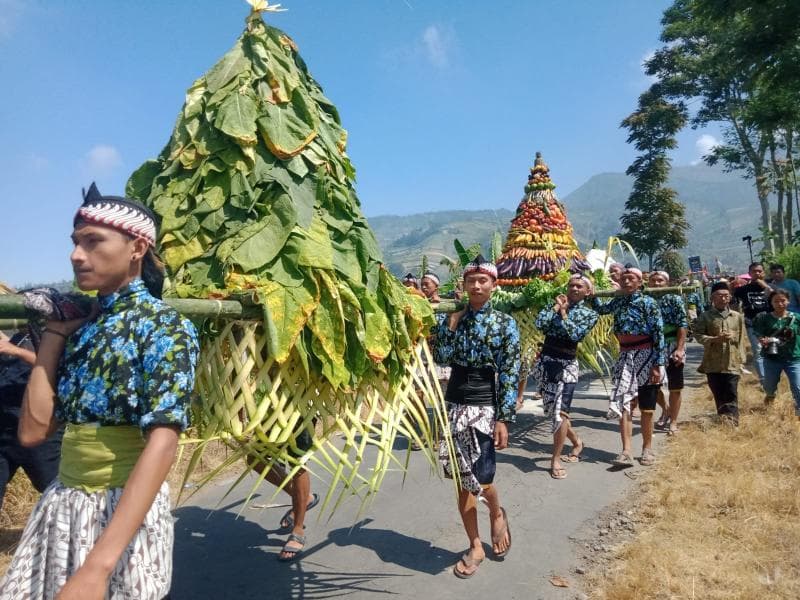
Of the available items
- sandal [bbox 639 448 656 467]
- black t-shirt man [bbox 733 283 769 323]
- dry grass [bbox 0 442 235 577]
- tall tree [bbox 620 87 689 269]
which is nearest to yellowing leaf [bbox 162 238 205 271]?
dry grass [bbox 0 442 235 577]

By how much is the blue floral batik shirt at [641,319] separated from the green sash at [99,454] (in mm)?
4767

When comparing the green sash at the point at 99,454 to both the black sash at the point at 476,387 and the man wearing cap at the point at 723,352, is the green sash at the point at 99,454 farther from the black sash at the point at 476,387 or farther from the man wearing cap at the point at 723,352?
the man wearing cap at the point at 723,352

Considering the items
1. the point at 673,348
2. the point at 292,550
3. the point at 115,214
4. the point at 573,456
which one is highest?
the point at 115,214

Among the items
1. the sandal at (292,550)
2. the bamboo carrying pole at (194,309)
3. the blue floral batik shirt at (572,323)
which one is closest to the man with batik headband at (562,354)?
the blue floral batik shirt at (572,323)

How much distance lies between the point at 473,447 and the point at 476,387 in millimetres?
368

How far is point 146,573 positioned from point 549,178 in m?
8.68

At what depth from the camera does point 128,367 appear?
1.46 meters

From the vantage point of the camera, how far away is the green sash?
1.48 meters

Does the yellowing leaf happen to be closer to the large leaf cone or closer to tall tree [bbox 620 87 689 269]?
the large leaf cone

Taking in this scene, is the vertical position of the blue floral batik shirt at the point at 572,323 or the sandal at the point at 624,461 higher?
the blue floral batik shirt at the point at 572,323

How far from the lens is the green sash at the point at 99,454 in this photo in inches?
58.2

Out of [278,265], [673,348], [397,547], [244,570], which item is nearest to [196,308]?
[278,265]

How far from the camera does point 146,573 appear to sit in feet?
4.94

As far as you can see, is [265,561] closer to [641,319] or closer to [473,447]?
[473,447]
